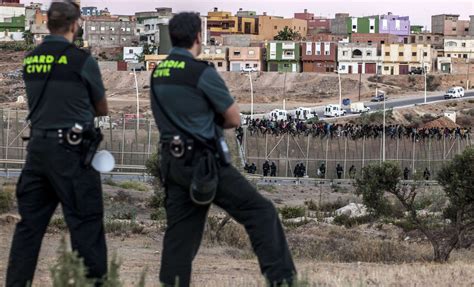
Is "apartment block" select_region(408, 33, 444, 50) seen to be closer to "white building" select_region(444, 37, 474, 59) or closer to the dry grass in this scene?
"white building" select_region(444, 37, 474, 59)

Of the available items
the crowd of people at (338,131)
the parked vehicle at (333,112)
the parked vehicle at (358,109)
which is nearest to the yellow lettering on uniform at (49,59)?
the crowd of people at (338,131)

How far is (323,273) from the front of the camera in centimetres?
811

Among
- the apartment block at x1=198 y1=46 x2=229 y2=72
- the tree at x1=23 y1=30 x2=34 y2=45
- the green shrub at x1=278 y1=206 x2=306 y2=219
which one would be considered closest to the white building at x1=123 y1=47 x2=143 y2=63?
the apartment block at x1=198 y1=46 x2=229 y2=72

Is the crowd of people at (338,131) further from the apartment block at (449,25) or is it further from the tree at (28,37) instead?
the apartment block at (449,25)

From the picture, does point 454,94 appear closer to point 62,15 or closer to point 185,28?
point 185,28

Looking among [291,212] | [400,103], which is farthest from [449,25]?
[291,212]

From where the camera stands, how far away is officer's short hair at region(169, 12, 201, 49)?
5.18 meters

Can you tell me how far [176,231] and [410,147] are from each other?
4156cm

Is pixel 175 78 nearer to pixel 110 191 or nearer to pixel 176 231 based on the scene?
pixel 176 231

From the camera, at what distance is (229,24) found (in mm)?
123438

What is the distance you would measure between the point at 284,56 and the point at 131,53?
59.2 feet

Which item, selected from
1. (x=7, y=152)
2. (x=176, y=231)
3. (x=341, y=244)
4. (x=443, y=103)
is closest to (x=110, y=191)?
(x=7, y=152)

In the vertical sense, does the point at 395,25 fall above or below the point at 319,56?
above

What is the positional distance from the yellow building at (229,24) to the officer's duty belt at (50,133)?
110 metres
